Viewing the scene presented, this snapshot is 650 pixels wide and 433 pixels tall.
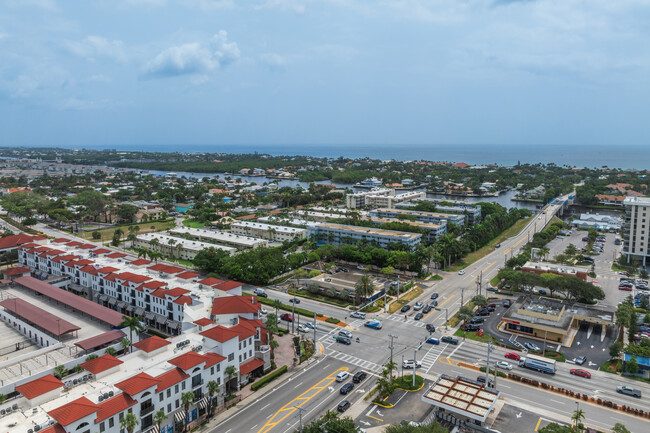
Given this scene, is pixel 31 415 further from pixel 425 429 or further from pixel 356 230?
pixel 356 230

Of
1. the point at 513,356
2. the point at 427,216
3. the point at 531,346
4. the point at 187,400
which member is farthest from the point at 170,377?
the point at 427,216

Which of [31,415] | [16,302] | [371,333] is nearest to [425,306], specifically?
[371,333]

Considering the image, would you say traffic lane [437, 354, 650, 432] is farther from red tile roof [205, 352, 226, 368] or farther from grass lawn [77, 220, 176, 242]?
grass lawn [77, 220, 176, 242]

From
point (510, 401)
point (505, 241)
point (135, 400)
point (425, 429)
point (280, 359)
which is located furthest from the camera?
point (505, 241)

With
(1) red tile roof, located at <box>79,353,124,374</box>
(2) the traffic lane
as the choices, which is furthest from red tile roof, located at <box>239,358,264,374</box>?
(2) the traffic lane

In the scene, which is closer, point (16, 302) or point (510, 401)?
point (510, 401)

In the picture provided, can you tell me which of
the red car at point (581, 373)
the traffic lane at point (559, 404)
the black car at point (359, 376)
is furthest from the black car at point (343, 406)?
the red car at point (581, 373)

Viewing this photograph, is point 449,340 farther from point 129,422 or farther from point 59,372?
point 59,372
